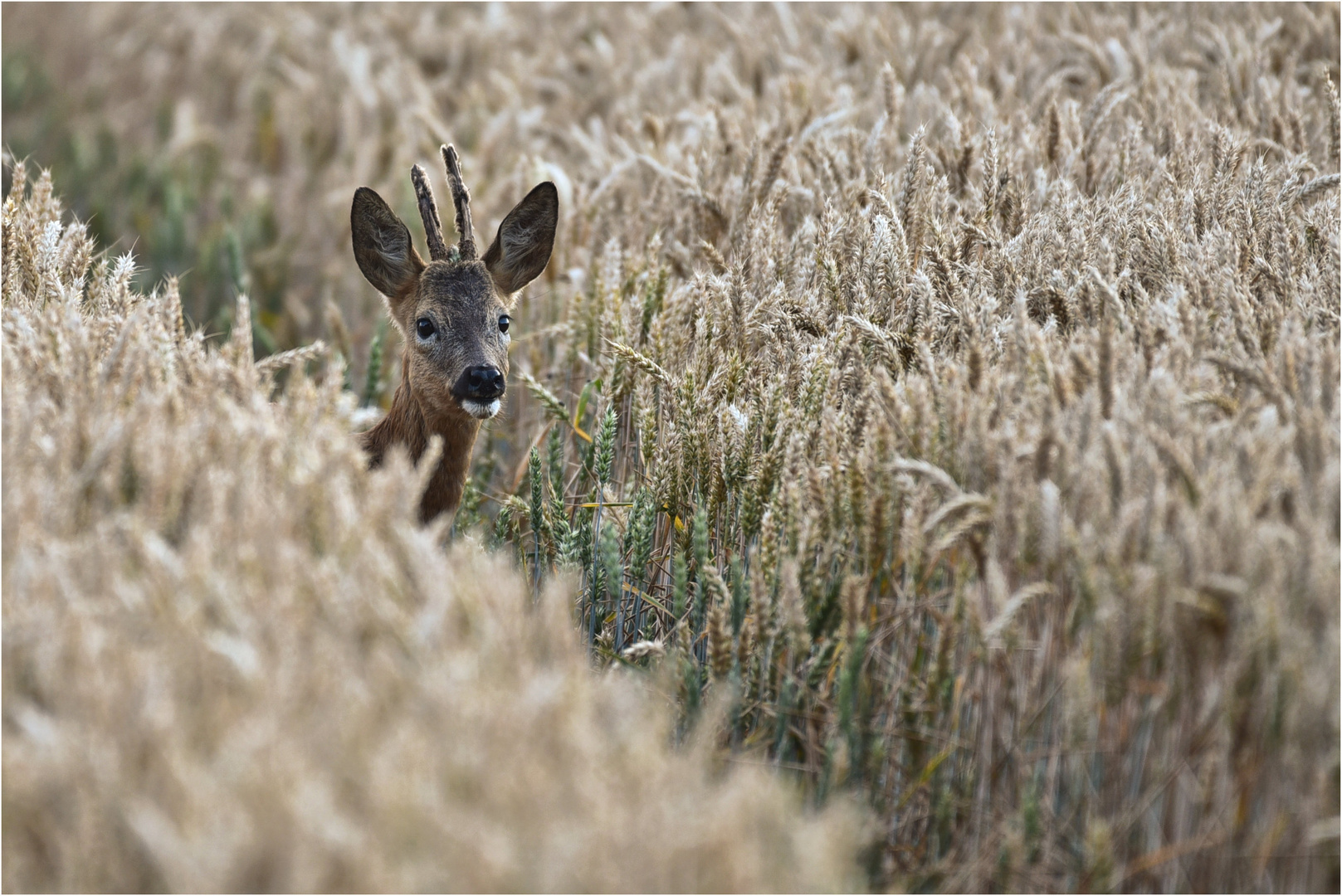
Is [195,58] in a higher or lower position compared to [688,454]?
higher

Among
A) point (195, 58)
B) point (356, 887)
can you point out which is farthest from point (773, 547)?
point (195, 58)

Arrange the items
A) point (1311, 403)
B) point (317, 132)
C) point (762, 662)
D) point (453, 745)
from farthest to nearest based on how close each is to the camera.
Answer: point (317, 132) → point (762, 662) → point (1311, 403) → point (453, 745)

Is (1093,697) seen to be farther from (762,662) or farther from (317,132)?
(317,132)

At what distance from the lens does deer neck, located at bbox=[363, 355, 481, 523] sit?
16.6 feet

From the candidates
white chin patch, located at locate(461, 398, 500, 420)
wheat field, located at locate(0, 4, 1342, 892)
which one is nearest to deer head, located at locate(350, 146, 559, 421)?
white chin patch, located at locate(461, 398, 500, 420)

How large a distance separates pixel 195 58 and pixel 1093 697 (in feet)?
39.8

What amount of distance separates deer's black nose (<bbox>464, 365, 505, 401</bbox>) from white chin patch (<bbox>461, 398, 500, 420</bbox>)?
19 millimetres

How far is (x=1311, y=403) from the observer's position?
313cm

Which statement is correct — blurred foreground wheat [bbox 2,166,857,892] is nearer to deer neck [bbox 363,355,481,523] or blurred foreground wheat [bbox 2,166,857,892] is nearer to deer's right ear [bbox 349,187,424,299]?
deer neck [bbox 363,355,481,523]

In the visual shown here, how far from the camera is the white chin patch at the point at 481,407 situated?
4.86m

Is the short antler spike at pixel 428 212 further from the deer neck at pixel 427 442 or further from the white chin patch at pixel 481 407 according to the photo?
the white chin patch at pixel 481 407

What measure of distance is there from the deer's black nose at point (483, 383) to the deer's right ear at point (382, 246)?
83cm

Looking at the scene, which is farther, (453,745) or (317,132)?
(317,132)

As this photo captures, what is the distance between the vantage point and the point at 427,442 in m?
5.10
